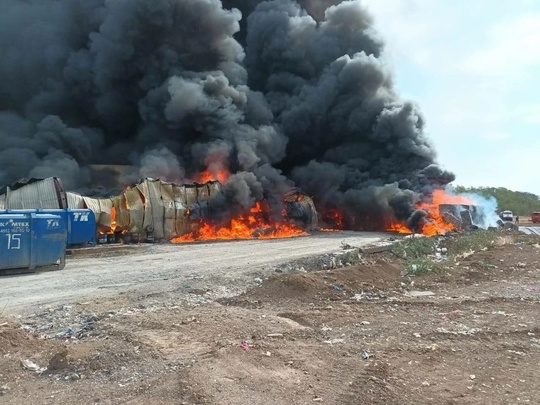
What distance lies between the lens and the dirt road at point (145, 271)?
1059 cm

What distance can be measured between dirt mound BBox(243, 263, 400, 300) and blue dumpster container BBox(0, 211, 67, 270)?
651cm

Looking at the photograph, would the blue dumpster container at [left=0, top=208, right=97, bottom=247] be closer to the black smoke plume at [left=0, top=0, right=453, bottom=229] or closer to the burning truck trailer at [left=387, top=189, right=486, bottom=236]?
the black smoke plume at [left=0, top=0, right=453, bottom=229]

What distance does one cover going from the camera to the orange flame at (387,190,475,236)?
28922mm

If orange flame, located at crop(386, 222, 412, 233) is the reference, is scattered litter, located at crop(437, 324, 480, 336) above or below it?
below

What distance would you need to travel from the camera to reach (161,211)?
23.4 m

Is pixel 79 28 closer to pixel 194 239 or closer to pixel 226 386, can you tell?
pixel 194 239

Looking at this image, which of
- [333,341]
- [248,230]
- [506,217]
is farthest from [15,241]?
[506,217]

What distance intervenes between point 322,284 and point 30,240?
797cm

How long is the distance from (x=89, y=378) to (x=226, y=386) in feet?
5.12

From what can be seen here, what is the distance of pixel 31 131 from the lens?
29.8 meters

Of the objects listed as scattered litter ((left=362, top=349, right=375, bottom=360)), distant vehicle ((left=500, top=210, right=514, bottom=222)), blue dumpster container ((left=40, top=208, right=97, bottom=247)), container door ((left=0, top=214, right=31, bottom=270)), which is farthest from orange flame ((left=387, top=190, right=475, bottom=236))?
scattered litter ((left=362, top=349, right=375, bottom=360))

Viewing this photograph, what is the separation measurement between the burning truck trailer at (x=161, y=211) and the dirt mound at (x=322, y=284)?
12.3 m

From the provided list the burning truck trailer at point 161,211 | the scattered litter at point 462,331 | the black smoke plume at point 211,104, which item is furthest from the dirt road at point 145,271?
the black smoke plume at point 211,104

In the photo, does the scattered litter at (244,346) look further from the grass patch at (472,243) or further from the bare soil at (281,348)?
the grass patch at (472,243)
